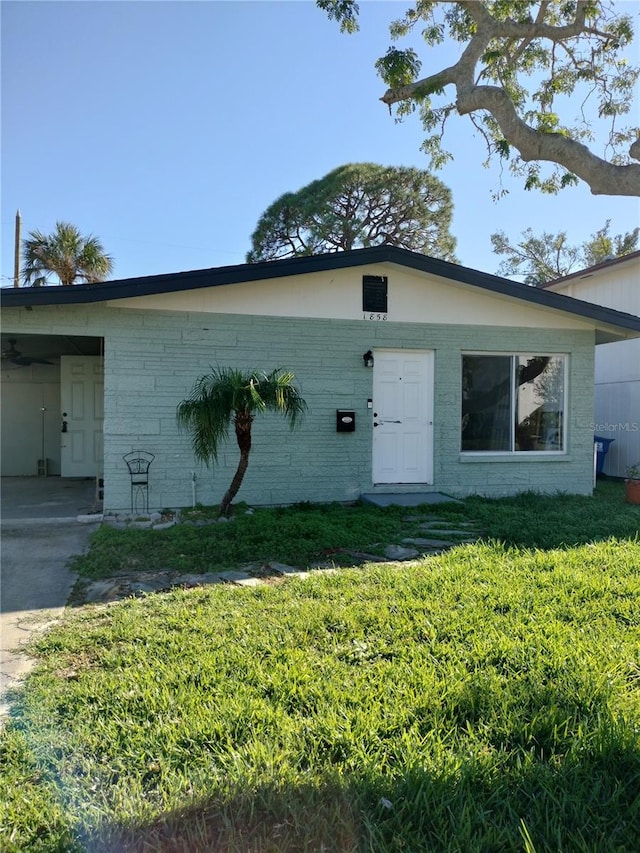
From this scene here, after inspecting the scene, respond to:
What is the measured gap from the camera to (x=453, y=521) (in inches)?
264

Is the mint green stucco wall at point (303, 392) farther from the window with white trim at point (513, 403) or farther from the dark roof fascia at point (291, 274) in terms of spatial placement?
the dark roof fascia at point (291, 274)

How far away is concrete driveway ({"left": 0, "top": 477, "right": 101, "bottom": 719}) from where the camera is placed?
340 centimetres

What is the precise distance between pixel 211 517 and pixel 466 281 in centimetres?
479

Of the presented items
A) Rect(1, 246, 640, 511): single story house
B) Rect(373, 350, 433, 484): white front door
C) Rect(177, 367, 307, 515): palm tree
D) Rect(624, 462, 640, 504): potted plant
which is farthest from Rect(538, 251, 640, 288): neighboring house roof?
Rect(177, 367, 307, 515): palm tree

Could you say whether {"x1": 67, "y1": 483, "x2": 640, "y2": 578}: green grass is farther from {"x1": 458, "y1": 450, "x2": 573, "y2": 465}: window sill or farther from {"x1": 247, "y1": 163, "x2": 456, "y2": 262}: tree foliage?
{"x1": 247, "y1": 163, "x2": 456, "y2": 262}: tree foliage

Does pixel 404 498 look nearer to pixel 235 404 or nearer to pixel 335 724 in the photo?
pixel 235 404

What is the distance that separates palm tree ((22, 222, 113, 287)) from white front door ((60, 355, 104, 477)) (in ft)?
25.9

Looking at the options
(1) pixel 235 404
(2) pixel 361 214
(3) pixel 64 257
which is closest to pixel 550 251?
(2) pixel 361 214

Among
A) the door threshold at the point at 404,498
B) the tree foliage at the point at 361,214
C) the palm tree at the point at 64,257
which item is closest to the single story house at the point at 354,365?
the door threshold at the point at 404,498

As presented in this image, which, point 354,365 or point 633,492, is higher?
point 354,365

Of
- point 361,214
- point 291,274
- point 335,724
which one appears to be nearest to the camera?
point 335,724

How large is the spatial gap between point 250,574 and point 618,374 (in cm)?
1059

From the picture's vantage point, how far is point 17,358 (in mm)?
11031

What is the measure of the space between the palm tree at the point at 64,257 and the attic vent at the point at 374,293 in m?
12.2
